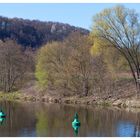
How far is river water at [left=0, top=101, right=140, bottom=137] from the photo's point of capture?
2920 centimetres

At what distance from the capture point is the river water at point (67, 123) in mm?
29203

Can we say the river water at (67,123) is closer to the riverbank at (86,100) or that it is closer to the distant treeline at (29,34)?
the riverbank at (86,100)

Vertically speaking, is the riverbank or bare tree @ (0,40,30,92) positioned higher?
bare tree @ (0,40,30,92)

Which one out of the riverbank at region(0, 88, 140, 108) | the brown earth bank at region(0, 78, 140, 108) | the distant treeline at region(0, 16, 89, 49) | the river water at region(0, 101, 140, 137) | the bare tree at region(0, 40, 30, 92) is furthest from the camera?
the distant treeline at region(0, 16, 89, 49)

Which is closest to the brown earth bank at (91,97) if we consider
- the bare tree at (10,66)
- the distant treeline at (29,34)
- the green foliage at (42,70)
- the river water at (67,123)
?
the green foliage at (42,70)

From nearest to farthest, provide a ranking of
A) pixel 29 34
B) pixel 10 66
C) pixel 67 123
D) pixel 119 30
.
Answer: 1. pixel 67 123
2. pixel 119 30
3. pixel 10 66
4. pixel 29 34

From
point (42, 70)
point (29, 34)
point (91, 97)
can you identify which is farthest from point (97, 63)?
point (29, 34)

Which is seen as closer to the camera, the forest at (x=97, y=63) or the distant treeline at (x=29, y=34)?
the forest at (x=97, y=63)

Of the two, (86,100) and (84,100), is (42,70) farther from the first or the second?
(86,100)

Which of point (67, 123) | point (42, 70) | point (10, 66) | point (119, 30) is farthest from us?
point (10, 66)

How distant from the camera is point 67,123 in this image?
35031 millimetres

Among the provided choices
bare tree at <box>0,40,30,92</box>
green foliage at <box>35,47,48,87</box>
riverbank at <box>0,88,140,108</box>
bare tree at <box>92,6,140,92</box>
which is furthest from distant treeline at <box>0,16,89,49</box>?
bare tree at <box>92,6,140,92</box>

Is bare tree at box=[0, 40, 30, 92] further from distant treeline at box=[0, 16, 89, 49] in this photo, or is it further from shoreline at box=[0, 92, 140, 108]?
distant treeline at box=[0, 16, 89, 49]

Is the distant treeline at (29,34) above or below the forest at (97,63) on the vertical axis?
above
